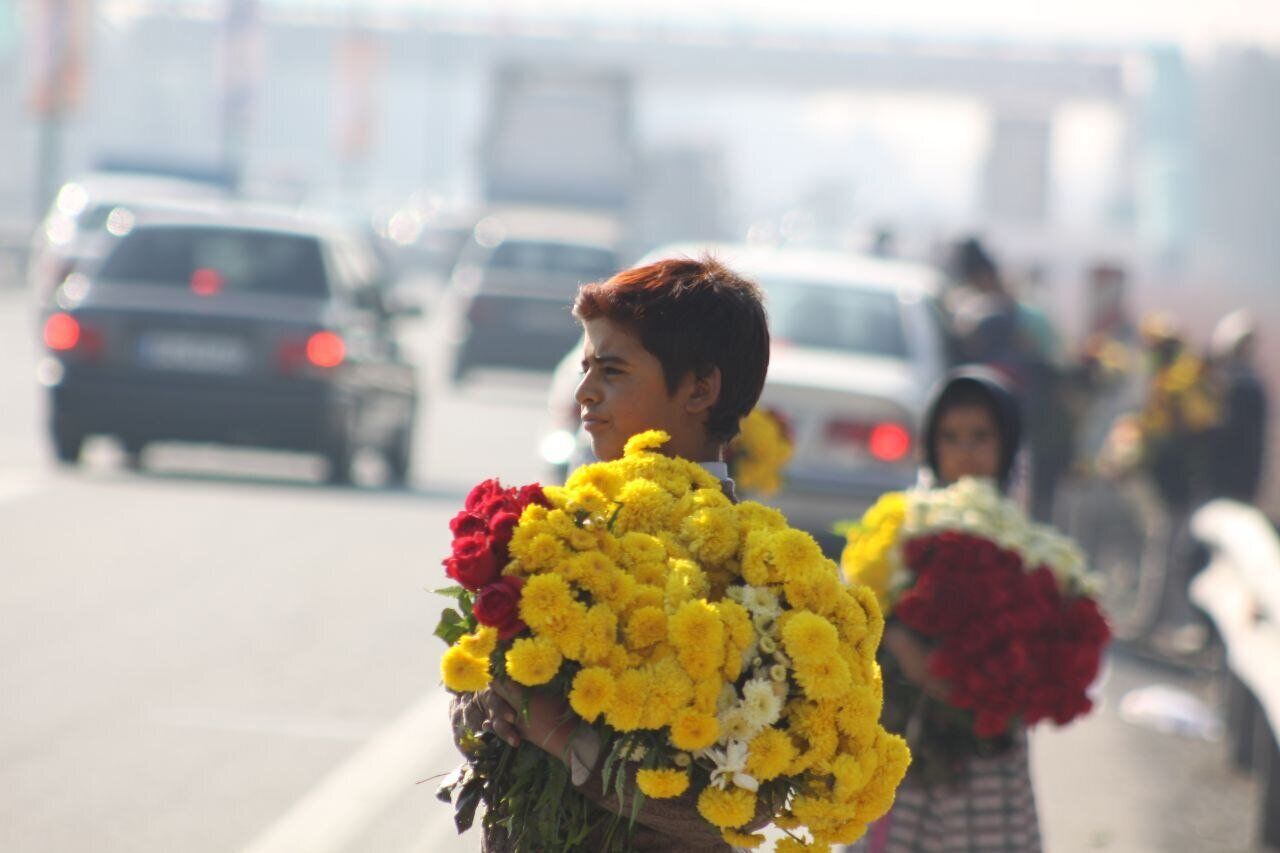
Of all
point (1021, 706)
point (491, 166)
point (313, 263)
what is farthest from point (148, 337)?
point (491, 166)

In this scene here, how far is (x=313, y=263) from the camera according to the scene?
1602cm

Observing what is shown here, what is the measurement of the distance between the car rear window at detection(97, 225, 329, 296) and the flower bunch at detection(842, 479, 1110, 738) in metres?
10.9

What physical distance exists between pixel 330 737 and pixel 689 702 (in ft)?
17.7

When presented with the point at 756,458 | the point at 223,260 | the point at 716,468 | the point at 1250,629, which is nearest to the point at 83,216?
the point at 223,260

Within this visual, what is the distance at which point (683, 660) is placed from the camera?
3.25 meters

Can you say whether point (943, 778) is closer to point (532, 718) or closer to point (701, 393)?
point (701, 393)

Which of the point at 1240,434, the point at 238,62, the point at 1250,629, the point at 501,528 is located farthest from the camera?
the point at 238,62

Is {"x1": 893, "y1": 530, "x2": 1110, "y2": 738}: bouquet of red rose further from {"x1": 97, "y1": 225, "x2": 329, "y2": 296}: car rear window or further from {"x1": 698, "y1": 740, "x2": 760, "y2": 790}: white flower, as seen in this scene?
{"x1": 97, "y1": 225, "x2": 329, "y2": 296}: car rear window

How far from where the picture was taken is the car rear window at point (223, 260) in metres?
15.8

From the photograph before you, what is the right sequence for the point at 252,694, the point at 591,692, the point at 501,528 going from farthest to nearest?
the point at 252,694 → the point at 501,528 → the point at 591,692

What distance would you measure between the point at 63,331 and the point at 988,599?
35.6 feet

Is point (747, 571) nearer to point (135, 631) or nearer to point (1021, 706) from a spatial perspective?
point (1021, 706)

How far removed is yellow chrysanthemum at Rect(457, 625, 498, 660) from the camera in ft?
10.7

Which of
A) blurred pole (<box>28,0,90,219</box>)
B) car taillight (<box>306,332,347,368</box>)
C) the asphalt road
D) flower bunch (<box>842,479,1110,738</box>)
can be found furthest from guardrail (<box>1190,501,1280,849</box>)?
blurred pole (<box>28,0,90,219</box>)
